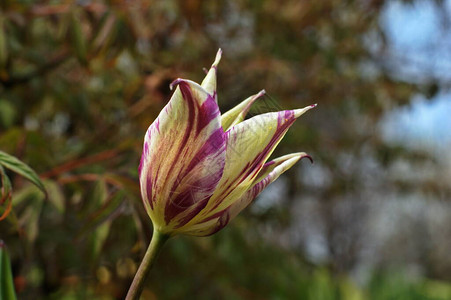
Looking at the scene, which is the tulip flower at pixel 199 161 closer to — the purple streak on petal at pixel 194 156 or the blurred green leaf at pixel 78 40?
the purple streak on petal at pixel 194 156

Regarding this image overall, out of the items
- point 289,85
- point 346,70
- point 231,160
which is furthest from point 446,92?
point 231,160

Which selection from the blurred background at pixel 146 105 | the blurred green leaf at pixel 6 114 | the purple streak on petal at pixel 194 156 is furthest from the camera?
the blurred green leaf at pixel 6 114

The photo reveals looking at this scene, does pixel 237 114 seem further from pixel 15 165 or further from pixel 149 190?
pixel 15 165

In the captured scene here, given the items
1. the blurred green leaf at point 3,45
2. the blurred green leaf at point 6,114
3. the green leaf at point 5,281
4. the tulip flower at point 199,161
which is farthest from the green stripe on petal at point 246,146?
the blurred green leaf at point 6,114

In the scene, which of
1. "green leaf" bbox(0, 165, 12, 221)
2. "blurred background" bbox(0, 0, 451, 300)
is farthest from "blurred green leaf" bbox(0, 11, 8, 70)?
"green leaf" bbox(0, 165, 12, 221)

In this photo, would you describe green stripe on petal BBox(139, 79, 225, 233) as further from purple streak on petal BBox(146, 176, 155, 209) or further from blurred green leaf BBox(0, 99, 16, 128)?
blurred green leaf BBox(0, 99, 16, 128)

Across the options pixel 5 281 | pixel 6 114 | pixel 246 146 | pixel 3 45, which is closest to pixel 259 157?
pixel 246 146
